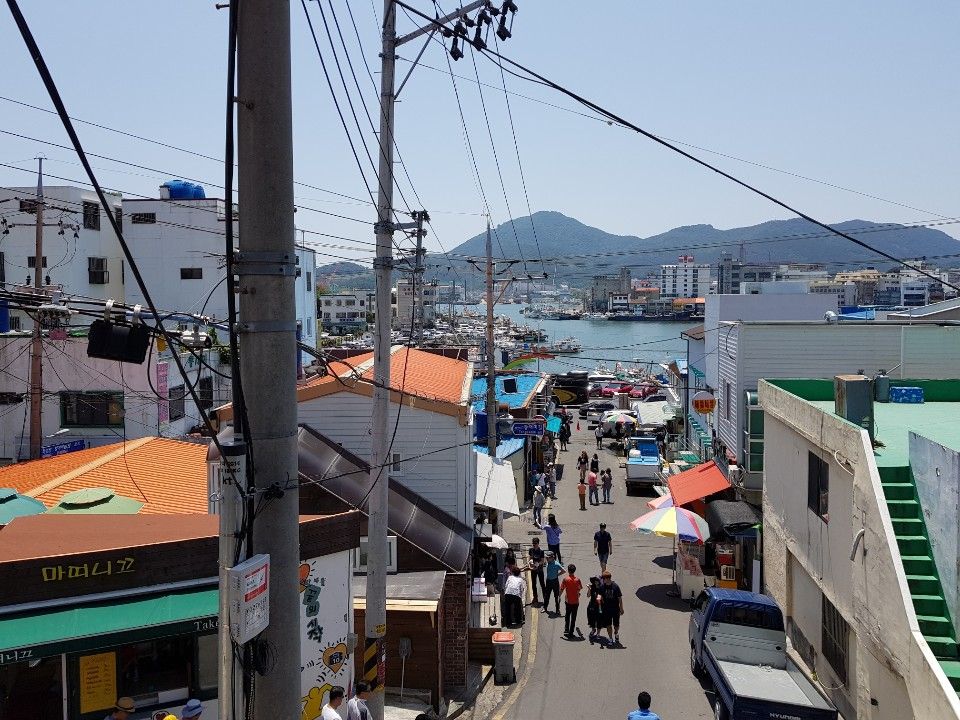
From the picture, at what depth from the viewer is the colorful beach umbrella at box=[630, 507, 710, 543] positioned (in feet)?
69.2

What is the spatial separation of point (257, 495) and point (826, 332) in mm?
24717

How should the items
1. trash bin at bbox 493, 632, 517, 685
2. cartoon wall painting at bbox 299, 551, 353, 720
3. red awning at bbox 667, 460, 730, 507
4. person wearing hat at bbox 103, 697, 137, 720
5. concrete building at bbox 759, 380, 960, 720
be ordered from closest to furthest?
person wearing hat at bbox 103, 697, 137, 720 → concrete building at bbox 759, 380, 960, 720 → cartoon wall painting at bbox 299, 551, 353, 720 → trash bin at bbox 493, 632, 517, 685 → red awning at bbox 667, 460, 730, 507

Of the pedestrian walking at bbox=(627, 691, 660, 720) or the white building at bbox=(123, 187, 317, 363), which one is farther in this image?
the white building at bbox=(123, 187, 317, 363)

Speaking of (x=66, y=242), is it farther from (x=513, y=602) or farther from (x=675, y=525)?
(x=675, y=525)

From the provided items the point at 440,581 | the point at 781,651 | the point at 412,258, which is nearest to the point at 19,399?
the point at 440,581

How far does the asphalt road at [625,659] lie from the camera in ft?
48.5

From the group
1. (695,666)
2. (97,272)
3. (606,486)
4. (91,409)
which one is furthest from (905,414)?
(97,272)

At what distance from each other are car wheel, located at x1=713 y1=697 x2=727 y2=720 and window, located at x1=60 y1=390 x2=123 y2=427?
71.9 ft

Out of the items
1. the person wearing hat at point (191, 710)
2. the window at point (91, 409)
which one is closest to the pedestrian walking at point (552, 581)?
the person wearing hat at point (191, 710)

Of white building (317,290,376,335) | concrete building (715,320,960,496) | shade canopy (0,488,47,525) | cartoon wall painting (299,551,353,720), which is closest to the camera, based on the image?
cartoon wall painting (299,551,353,720)

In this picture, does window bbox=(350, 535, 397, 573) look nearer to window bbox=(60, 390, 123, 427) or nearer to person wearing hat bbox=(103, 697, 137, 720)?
person wearing hat bbox=(103, 697, 137, 720)

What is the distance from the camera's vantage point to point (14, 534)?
10242 millimetres

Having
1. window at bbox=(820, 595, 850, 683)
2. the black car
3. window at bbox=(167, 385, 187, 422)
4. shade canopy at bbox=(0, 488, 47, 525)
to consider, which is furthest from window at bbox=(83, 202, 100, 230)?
window at bbox=(820, 595, 850, 683)

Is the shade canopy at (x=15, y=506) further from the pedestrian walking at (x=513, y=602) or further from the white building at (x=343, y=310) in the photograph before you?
the white building at (x=343, y=310)
